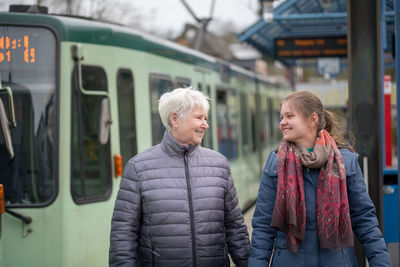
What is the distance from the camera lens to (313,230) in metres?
3.28

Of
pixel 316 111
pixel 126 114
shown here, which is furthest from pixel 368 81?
pixel 126 114

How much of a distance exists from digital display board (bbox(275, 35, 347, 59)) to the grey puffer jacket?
31.7 feet

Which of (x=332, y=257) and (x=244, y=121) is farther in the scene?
(x=244, y=121)

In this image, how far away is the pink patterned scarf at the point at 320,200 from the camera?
3199 millimetres

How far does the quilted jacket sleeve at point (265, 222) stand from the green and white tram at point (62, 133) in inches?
98.2

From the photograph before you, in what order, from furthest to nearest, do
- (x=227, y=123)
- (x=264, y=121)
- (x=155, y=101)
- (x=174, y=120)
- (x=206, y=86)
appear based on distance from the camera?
(x=264, y=121)
(x=227, y=123)
(x=206, y=86)
(x=155, y=101)
(x=174, y=120)

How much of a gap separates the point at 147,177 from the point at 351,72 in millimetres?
2389

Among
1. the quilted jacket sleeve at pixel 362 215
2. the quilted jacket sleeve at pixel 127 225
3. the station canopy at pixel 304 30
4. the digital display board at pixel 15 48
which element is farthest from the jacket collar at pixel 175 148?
the station canopy at pixel 304 30

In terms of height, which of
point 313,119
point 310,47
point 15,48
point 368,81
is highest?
point 310,47

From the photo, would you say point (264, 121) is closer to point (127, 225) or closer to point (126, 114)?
point (126, 114)

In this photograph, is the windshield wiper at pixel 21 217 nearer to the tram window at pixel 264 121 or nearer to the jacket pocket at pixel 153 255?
the jacket pocket at pixel 153 255

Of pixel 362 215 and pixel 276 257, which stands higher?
pixel 362 215

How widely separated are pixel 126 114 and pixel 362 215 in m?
3.75

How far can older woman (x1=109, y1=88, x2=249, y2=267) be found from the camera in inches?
131
